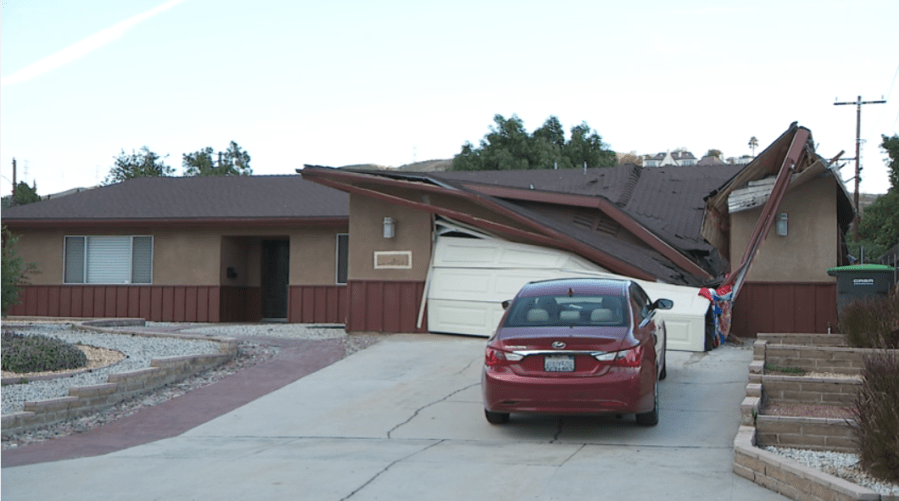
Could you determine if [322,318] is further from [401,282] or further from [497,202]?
[497,202]

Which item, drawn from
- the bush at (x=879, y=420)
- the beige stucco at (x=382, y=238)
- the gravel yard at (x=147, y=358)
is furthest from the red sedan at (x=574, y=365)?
the beige stucco at (x=382, y=238)

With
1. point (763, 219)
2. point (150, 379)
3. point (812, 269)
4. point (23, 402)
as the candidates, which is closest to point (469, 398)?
point (150, 379)

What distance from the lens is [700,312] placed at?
1412cm

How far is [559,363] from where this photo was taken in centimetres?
884

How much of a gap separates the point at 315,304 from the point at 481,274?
613cm

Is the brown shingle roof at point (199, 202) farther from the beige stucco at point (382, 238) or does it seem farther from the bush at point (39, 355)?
the bush at point (39, 355)

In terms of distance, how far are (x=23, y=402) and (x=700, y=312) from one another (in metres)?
9.68

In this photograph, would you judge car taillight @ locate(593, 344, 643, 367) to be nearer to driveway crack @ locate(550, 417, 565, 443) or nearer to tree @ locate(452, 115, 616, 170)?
driveway crack @ locate(550, 417, 565, 443)

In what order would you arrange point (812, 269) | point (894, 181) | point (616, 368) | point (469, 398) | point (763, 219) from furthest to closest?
point (894, 181)
point (812, 269)
point (763, 219)
point (469, 398)
point (616, 368)

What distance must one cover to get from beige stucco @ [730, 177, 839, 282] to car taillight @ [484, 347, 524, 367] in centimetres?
929

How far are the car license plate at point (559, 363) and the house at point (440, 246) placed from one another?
19.1 feet

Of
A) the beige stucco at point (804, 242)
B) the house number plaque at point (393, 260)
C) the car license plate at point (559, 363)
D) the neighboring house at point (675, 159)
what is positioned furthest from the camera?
the neighboring house at point (675, 159)

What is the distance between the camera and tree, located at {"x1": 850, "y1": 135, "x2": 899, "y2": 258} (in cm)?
3070

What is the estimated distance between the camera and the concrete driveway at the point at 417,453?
7.10m
